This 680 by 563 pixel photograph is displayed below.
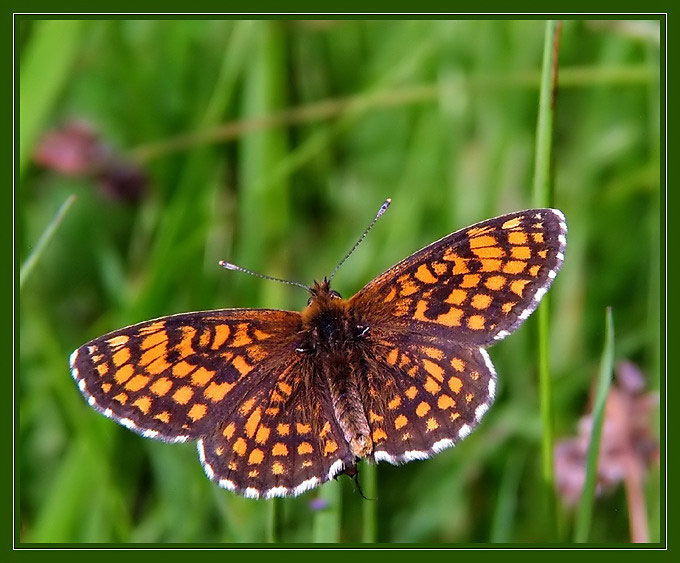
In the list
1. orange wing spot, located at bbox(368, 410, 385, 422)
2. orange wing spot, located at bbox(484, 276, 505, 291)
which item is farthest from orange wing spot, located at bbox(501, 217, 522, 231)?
orange wing spot, located at bbox(368, 410, 385, 422)

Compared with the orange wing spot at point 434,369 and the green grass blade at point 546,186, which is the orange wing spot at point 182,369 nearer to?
the orange wing spot at point 434,369

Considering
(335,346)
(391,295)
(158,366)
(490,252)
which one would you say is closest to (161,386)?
(158,366)

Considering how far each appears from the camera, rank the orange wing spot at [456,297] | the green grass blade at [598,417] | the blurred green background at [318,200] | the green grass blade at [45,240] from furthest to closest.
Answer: the blurred green background at [318,200], the orange wing spot at [456,297], the green grass blade at [45,240], the green grass blade at [598,417]

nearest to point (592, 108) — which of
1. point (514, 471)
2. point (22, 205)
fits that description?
point (514, 471)

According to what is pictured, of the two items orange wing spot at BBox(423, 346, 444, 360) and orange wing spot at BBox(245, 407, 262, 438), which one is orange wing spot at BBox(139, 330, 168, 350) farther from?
orange wing spot at BBox(423, 346, 444, 360)

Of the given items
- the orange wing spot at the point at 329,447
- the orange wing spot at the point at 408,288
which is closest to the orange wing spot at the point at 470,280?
Answer: the orange wing spot at the point at 408,288

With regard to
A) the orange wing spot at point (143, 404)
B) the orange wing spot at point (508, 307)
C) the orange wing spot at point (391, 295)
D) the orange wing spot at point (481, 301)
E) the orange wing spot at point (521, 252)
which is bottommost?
the orange wing spot at point (143, 404)

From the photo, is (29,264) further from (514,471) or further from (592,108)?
(592,108)
